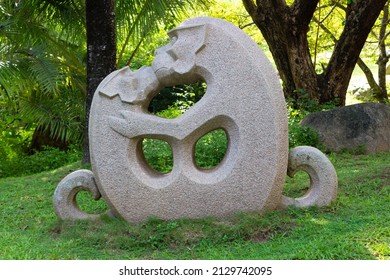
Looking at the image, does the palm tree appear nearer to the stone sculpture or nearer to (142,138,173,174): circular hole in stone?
(142,138,173,174): circular hole in stone

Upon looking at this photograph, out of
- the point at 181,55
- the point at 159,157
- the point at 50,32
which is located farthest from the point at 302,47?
the point at 181,55

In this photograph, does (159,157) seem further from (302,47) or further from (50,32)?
(302,47)

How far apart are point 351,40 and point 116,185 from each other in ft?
25.1

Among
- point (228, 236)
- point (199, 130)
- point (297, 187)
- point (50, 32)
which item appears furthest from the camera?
point (50, 32)

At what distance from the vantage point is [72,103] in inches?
471

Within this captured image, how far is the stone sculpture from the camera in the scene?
5.84 meters

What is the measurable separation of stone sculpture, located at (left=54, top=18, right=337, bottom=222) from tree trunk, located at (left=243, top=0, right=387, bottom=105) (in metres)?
6.56

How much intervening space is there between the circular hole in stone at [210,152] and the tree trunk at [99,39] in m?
1.76

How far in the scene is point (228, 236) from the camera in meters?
5.59

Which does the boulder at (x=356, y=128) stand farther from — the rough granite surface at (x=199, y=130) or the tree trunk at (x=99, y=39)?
the rough granite surface at (x=199, y=130)

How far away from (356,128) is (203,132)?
4574 millimetres

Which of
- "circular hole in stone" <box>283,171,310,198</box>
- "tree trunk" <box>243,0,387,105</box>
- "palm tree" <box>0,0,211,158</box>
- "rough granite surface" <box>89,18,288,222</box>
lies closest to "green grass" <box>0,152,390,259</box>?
"rough granite surface" <box>89,18,288,222</box>

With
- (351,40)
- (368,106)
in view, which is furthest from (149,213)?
(351,40)

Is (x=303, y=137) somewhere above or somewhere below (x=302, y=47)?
below
